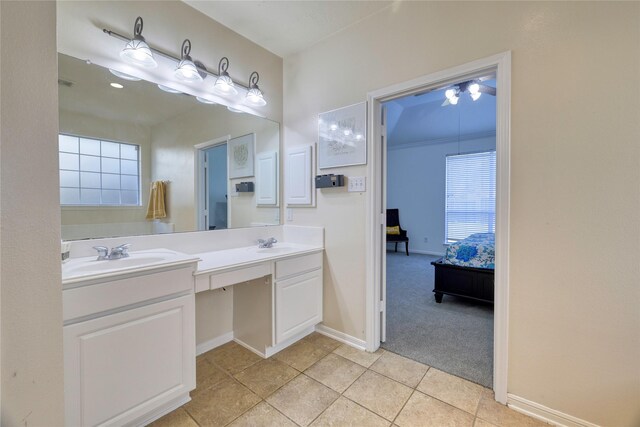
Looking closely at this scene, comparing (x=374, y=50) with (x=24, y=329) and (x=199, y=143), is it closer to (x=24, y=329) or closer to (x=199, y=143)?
(x=199, y=143)

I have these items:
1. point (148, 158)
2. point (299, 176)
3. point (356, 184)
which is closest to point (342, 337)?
point (356, 184)

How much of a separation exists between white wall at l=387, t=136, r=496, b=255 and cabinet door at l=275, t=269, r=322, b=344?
14.4ft

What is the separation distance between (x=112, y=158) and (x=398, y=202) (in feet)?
18.9

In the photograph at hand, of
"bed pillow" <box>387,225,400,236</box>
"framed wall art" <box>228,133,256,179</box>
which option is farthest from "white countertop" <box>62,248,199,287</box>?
"bed pillow" <box>387,225,400,236</box>

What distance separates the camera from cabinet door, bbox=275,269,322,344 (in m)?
2.06

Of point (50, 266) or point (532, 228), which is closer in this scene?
point (50, 266)

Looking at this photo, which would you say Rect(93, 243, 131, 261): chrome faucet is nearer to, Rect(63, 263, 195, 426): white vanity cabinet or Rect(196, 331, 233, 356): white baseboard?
Rect(63, 263, 195, 426): white vanity cabinet

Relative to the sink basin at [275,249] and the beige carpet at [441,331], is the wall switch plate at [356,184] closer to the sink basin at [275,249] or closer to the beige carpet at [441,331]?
the sink basin at [275,249]

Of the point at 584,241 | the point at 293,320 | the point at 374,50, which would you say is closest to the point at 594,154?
the point at 584,241

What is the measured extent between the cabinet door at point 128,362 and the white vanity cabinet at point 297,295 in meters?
0.65

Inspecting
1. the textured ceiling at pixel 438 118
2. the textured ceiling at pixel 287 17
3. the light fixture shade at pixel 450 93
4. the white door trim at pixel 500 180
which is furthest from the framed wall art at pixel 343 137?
the textured ceiling at pixel 438 118

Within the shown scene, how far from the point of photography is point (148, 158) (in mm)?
1897

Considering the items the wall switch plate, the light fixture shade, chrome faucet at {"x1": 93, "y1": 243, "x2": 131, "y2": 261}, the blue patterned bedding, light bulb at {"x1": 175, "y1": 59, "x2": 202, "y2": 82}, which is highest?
the light fixture shade

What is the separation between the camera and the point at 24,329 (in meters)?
0.64
